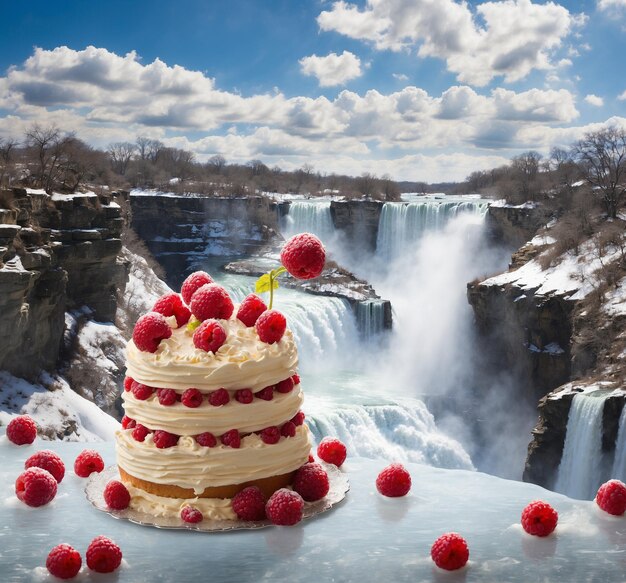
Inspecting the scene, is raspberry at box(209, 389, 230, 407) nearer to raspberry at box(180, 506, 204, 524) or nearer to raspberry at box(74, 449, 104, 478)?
raspberry at box(180, 506, 204, 524)

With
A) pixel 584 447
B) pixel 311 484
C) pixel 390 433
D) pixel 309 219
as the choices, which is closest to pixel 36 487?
pixel 311 484

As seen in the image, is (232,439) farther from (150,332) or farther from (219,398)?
(150,332)

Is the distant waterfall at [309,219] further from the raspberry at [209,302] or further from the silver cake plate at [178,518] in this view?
the raspberry at [209,302]

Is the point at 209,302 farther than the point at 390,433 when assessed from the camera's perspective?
No

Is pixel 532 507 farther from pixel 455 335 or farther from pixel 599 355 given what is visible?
pixel 455 335

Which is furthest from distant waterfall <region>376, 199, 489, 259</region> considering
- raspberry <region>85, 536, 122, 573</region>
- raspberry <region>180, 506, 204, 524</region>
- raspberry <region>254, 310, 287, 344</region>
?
raspberry <region>85, 536, 122, 573</region>

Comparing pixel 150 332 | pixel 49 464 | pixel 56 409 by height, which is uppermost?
pixel 150 332
